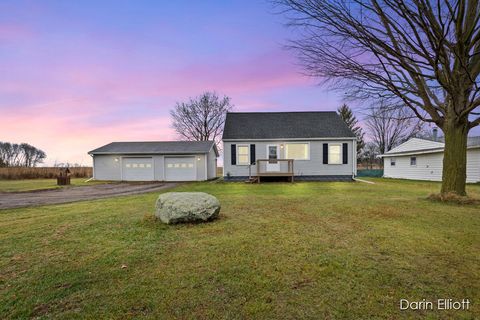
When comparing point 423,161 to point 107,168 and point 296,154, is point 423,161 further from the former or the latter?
point 107,168

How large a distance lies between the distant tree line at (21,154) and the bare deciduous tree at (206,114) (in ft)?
101

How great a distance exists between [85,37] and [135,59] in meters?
2.42

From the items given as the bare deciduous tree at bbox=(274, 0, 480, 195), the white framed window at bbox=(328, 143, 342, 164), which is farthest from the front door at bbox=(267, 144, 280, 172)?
the bare deciduous tree at bbox=(274, 0, 480, 195)

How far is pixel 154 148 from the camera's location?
21406 millimetres

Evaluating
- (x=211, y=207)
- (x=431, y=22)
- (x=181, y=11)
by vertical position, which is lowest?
(x=211, y=207)

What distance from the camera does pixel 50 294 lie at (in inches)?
104

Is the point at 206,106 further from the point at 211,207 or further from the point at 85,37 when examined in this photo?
the point at 211,207

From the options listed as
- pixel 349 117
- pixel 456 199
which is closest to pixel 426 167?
pixel 456 199

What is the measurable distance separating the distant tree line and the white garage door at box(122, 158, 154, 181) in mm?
34799

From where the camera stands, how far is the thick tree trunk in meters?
8.21

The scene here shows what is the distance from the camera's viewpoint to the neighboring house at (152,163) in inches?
818

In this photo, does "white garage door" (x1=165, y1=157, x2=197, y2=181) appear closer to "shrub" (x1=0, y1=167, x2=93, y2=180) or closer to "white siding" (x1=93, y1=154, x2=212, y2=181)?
"white siding" (x1=93, y1=154, x2=212, y2=181)

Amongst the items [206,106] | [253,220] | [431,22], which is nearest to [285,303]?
[253,220]

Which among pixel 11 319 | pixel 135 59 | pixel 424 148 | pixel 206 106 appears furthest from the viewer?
pixel 206 106
